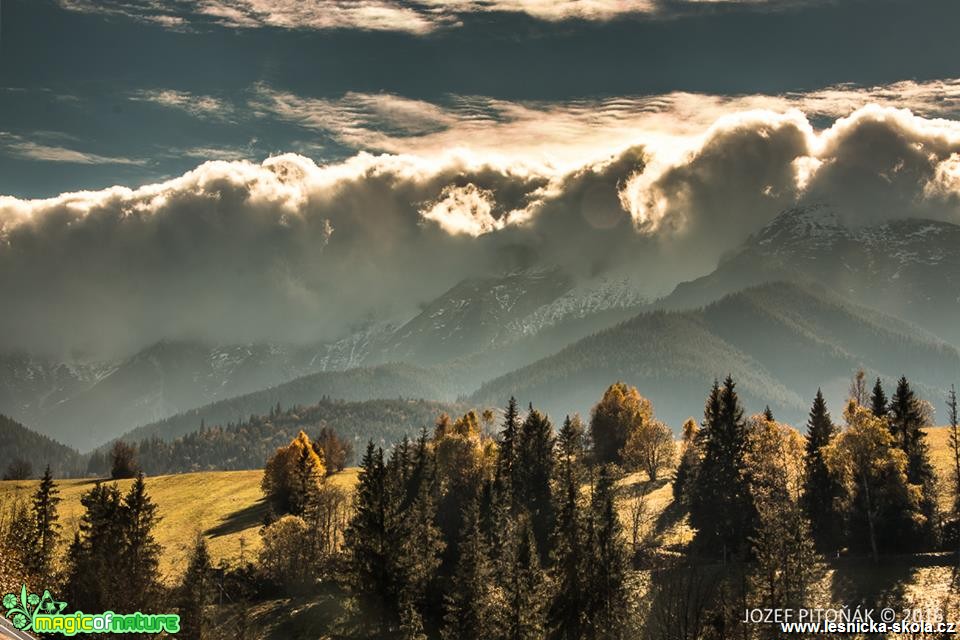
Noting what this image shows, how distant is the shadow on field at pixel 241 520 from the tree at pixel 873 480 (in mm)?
96722

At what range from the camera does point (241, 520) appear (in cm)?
17012

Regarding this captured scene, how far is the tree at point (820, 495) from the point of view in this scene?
10875cm

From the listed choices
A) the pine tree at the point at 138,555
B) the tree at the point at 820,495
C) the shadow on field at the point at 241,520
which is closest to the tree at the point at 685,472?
the tree at the point at 820,495

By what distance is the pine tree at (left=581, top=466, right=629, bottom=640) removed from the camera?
88188 mm

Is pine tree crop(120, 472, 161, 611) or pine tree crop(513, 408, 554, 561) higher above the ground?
pine tree crop(513, 408, 554, 561)

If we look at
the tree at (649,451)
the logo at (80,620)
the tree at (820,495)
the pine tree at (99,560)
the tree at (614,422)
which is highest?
Result: the tree at (614,422)

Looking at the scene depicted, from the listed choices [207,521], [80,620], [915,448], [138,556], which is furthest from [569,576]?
[207,521]

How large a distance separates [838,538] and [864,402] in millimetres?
63622

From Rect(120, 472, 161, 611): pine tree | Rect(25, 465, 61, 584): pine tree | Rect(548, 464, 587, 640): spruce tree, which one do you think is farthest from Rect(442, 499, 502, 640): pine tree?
Rect(25, 465, 61, 584): pine tree

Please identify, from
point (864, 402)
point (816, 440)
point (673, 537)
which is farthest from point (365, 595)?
point (864, 402)

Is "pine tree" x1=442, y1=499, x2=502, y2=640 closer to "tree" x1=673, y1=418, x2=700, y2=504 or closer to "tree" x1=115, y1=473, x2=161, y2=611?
"tree" x1=115, y1=473, x2=161, y2=611

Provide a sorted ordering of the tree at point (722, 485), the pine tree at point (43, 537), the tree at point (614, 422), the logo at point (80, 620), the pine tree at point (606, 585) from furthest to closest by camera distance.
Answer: the tree at point (614, 422), the tree at point (722, 485), the pine tree at point (43, 537), the pine tree at point (606, 585), the logo at point (80, 620)

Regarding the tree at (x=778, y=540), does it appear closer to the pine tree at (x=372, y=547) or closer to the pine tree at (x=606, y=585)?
the pine tree at (x=606, y=585)

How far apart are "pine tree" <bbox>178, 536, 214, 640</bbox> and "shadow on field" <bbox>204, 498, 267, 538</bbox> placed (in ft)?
196
